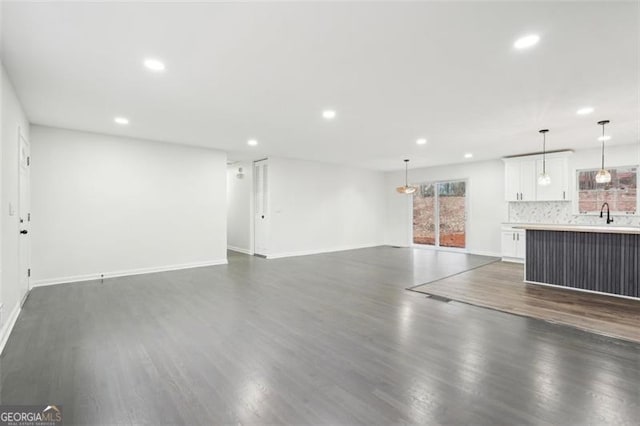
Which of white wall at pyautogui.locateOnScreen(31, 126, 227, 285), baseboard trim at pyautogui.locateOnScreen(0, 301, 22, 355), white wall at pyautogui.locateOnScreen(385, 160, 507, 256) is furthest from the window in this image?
baseboard trim at pyautogui.locateOnScreen(0, 301, 22, 355)

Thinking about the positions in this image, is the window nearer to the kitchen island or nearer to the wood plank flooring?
the kitchen island

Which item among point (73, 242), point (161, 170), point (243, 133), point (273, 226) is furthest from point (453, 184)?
point (73, 242)

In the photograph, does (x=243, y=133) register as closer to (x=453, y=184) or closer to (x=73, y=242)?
(x=73, y=242)

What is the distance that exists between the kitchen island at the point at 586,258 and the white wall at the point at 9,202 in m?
6.98

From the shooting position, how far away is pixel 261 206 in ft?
26.2

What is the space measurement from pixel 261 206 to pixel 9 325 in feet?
17.5

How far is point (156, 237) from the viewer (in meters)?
6.01

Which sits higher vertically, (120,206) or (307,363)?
(120,206)

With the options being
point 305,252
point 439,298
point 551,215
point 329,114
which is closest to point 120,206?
point 329,114

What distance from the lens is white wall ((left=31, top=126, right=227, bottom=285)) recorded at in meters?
4.96

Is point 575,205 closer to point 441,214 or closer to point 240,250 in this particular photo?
point 441,214

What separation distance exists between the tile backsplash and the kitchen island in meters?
2.36

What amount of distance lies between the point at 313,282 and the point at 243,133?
292 centimetres

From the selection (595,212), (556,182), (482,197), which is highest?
(556,182)
